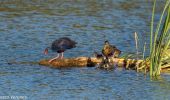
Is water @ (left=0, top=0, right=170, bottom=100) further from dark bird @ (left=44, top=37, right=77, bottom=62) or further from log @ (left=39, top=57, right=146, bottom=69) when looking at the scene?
dark bird @ (left=44, top=37, right=77, bottom=62)

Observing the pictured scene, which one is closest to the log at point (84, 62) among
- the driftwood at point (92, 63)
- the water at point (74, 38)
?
the driftwood at point (92, 63)

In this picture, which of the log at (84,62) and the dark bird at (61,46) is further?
the dark bird at (61,46)

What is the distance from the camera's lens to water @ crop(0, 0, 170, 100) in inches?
584

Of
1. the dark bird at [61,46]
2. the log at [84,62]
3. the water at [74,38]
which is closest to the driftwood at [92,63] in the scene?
the log at [84,62]

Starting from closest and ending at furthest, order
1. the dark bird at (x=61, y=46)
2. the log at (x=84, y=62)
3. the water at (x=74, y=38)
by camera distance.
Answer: the water at (x=74, y=38)
the log at (x=84, y=62)
the dark bird at (x=61, y=46)

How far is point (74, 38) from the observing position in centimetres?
2095

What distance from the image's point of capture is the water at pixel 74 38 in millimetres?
14836

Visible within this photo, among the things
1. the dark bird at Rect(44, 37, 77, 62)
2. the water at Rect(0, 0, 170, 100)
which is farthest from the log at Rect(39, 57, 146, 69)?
the dark bird at Rect(44, 37, 77, 62)

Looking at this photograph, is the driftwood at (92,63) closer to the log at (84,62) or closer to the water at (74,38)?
the log at (84,62)

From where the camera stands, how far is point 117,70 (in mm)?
16891

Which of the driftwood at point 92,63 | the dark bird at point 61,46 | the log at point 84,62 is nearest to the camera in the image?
the driftwood at point 92,63

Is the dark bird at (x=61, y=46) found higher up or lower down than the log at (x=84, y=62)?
higher up

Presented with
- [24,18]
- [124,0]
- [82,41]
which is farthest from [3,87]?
[124,0]

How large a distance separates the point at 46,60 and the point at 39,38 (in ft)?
11.4
